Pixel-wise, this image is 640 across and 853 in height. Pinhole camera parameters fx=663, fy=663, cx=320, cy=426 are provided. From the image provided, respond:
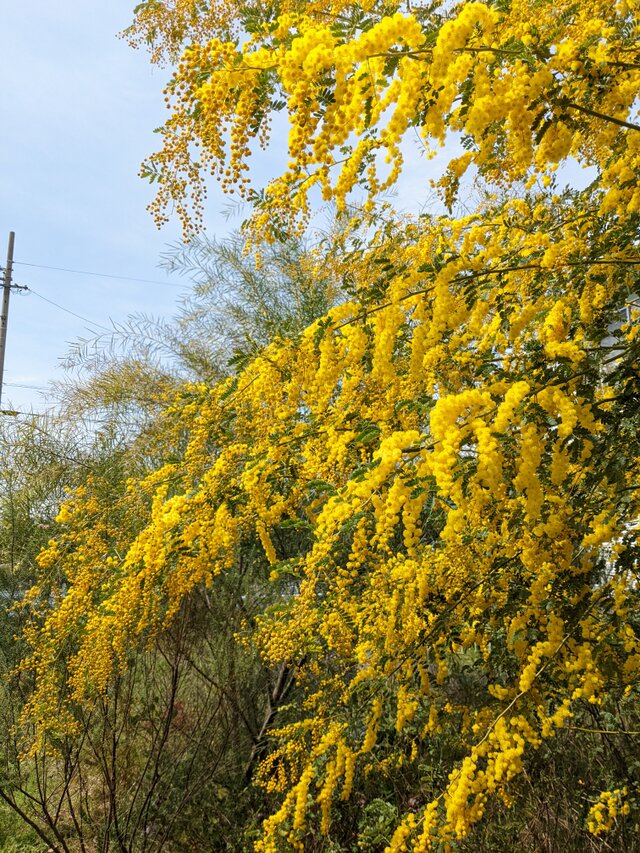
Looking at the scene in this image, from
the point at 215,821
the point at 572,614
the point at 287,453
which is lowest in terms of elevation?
the point at 215,821

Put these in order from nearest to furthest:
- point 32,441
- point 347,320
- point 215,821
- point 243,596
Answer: point 347,320 < point 215,821 < point 243,596 < point 32,441

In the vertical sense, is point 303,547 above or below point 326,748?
above

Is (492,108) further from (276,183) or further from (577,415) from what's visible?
(577,415)

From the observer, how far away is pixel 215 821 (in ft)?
12.4

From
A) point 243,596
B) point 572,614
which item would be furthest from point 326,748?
point 243,596

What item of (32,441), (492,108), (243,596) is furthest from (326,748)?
(32,441)

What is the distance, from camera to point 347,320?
7.74 ft

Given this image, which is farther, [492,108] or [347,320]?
[347,320]

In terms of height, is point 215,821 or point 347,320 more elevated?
point 347,320

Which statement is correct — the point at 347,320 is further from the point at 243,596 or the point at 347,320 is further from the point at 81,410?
the point at 81,410

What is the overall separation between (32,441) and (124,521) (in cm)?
415

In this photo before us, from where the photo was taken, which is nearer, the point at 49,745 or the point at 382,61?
the point at 382,61

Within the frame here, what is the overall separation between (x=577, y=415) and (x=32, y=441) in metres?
6.55

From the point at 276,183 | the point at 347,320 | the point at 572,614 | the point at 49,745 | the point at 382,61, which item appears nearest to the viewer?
the point at 382,61
